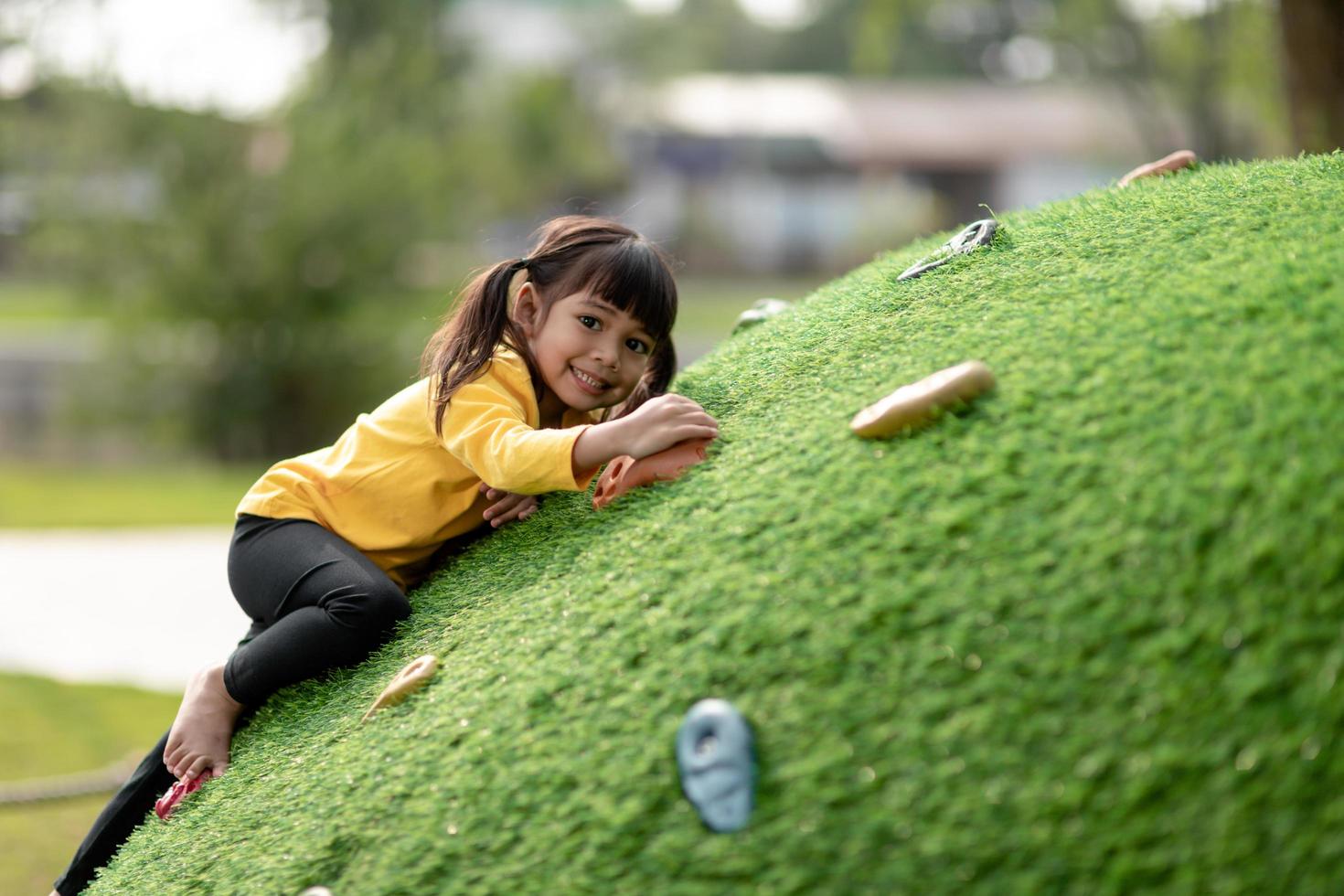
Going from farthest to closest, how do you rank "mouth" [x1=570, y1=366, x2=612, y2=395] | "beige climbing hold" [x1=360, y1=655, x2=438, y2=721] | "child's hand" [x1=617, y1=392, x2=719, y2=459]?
"mouth" [x1=570, y1=366, x2=612, y2=395]
"child's hand" [x1=617, y1=392, x2=719, y2=459]
"beige climbing hold" [x1=360, y1=655, x2=438, y2=721]

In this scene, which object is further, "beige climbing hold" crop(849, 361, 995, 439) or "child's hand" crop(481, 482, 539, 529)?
"child's hand" crop(481, 482, 539, 529)

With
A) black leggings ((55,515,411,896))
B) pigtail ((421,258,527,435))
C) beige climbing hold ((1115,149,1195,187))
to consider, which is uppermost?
pigtail ((421,258,527,435))

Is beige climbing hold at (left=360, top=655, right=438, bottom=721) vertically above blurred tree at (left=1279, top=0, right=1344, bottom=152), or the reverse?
beige climbing hold at (left=360, top=655, right=438, bottom=721)

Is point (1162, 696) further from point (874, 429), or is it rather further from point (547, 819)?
point (547, 819)

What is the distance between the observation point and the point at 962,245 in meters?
2.61

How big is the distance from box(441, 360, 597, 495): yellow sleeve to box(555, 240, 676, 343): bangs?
24 cm

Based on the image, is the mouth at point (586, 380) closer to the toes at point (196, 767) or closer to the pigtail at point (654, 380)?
the pigtail at point (654, 380)

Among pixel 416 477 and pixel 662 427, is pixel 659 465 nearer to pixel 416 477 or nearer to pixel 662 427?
pixel 662 427

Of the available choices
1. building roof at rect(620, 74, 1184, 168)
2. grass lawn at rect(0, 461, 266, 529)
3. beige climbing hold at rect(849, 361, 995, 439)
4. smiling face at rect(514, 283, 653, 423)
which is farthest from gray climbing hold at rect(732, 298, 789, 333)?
building roof at rect(620, 74, 1184, 168)

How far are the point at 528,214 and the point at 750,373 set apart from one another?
2830 cm

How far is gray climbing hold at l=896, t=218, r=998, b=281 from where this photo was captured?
2561mm

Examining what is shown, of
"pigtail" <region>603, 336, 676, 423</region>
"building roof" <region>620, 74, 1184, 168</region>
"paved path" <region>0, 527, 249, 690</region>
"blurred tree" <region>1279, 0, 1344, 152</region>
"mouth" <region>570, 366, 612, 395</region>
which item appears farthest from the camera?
"building roof" <region>620, 74, 1184, 168</region>

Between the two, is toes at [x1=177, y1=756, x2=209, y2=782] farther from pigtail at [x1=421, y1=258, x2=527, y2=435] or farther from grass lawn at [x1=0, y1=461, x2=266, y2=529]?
grass lawn at [x1=0, y1=461, x2=266, y2=529]

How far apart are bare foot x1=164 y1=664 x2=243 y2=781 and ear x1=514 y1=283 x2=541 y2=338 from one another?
0.92m
